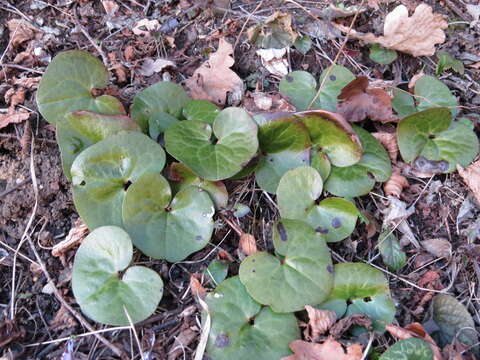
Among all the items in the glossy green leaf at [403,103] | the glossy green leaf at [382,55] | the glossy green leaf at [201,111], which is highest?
the glossy green leaf at [382,55]

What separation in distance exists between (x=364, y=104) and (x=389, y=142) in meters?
0.19

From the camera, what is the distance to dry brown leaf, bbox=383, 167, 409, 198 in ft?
5.42

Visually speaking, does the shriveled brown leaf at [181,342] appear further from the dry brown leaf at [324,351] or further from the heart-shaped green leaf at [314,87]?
the heart-shaped green leaf at [314,87]

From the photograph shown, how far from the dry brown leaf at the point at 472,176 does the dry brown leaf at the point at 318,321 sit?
826 millimetres

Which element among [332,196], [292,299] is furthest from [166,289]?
[332,196]

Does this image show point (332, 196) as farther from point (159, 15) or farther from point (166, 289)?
point (159, 15)

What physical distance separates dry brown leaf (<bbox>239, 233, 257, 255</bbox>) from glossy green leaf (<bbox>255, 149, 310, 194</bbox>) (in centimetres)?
20

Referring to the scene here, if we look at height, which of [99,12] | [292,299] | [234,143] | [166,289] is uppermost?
[99,12]

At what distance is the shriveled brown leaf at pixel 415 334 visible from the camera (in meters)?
1.25

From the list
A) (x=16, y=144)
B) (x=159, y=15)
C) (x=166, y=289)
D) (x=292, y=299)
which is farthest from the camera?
(x=159, y=15)

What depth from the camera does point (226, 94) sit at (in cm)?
184

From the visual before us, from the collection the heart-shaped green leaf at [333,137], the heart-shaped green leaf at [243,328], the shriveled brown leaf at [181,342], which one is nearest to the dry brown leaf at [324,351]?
the heart-shaped green leaf at [243,328]

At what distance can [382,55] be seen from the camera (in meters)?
1.97

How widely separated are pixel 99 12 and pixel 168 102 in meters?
0.73
